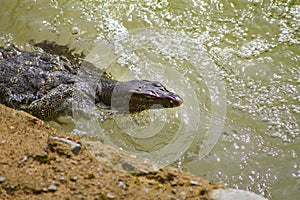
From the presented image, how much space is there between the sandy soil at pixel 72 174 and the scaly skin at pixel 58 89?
4.13 feet

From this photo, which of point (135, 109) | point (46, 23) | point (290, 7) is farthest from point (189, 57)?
point (46, 23)

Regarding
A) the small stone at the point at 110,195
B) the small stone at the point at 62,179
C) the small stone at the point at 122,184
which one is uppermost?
the small stone at the point at 122,184

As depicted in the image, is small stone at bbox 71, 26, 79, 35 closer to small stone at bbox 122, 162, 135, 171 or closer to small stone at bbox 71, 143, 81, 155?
small stone at bbox 71, 143, 81, 155

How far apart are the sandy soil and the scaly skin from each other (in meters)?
1.26

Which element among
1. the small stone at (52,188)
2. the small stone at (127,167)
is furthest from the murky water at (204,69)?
the small stone at (52,188)

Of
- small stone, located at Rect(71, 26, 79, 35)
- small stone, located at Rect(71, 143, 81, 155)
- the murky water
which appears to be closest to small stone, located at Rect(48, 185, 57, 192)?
small stone, located at Rect(71, 143, 81, 155)

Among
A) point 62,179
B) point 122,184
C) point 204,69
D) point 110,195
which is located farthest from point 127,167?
point 204,69

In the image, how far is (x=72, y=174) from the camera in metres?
2.71

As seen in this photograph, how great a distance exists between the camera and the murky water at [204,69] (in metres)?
3.93

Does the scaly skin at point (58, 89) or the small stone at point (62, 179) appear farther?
the scaly skin at point (58, 89)

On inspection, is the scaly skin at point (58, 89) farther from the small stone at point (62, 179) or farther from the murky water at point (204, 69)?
the small stone at point (62, 179)

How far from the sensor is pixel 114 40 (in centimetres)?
535

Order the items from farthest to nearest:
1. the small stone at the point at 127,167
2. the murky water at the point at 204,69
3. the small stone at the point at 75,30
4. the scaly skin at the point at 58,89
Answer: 1. the small stone at the point at 75,30
2. the scaly skin at the point at 58,89
3. the murky water at the point at 204,69
4. the small stone at the point at 127,167

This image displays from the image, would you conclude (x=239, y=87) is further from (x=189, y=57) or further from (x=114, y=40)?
(x=114, y=40)
